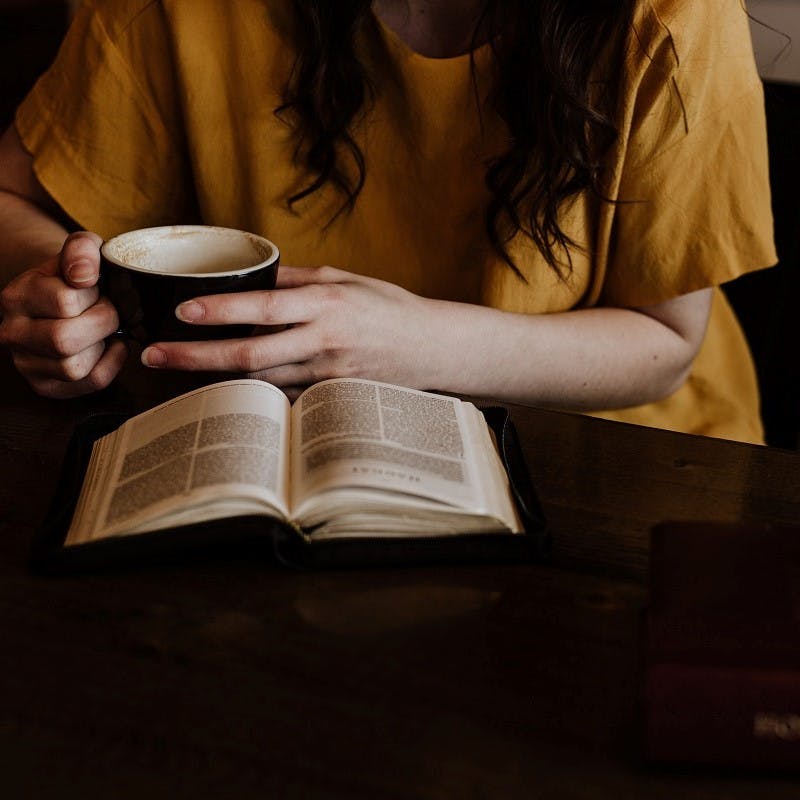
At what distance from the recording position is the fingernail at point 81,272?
28.7 inches

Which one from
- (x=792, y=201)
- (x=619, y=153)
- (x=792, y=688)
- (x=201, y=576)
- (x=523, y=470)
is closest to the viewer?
(x=792, y=688)

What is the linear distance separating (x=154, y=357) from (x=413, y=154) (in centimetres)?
42

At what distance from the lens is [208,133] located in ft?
3.44

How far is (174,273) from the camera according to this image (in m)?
0.72

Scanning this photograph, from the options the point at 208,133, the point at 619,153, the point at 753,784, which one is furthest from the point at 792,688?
the point at 208,133

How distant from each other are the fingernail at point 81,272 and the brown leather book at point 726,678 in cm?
48

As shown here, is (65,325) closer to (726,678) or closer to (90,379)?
(90,379)

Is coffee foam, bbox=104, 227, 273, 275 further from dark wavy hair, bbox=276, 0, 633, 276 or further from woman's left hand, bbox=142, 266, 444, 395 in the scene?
dark wavy hair, bbox=276, 0, 633, 276

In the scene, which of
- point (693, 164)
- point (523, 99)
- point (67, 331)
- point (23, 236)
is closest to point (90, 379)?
point (67, 331)

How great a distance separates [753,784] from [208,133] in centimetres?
84

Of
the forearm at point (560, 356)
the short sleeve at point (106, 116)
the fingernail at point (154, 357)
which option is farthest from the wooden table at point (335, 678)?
the short sleeve at point (106, 116)

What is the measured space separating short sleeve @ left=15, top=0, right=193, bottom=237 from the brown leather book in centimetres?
81

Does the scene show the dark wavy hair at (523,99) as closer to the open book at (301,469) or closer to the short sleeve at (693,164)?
the short sleeve at (693,164)

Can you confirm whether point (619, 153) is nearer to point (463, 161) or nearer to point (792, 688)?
point (463, 161)
